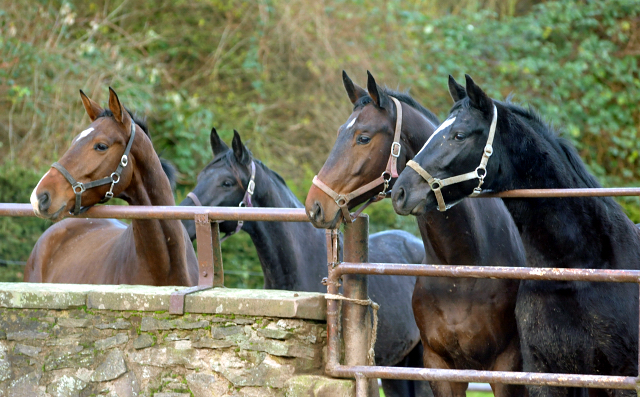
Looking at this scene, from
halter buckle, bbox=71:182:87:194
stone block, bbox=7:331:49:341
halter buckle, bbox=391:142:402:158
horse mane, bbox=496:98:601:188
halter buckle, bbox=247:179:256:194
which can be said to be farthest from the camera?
halter buckle, bbox=247:179:256:194

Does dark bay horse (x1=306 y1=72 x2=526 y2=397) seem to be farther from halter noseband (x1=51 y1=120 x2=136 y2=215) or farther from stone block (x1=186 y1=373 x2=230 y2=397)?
halter noseband (x1=51 y1=120 x2=136 y2=215)

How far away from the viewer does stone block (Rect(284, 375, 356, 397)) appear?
2809 mm

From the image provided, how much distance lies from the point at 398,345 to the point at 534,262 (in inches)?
77.5

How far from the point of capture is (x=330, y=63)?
1095 cm

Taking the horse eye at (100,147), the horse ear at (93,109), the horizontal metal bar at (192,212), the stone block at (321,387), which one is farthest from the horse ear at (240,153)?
the stone block at (321,387)

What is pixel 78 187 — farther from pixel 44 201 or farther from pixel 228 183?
pixel 228 183

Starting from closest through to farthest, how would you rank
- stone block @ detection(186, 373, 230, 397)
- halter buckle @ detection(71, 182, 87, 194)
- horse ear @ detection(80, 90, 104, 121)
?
1. stone block @ detection(186, 373, 230, 397)
2. halter buckle @ detection(71, 182, 87, 194)
3. horse ear @ detection(80, 90, 104, 121)

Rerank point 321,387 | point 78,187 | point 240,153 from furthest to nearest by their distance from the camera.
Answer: point 240,153 → point 78,187 → point 321,387

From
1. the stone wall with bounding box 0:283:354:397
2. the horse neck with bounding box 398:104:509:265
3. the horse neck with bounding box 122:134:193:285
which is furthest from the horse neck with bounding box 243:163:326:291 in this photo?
the stone wall with bounding box 0:283:354:397

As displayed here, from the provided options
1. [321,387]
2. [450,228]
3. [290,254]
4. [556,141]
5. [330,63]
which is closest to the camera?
[321,387]

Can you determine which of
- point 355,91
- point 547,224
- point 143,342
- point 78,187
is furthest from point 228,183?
point 547,224

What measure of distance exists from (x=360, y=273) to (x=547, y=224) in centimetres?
94

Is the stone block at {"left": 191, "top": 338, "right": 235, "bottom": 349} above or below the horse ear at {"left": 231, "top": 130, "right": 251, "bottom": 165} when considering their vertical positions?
below

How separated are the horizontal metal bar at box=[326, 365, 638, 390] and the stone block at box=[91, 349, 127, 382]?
0.94 metres
